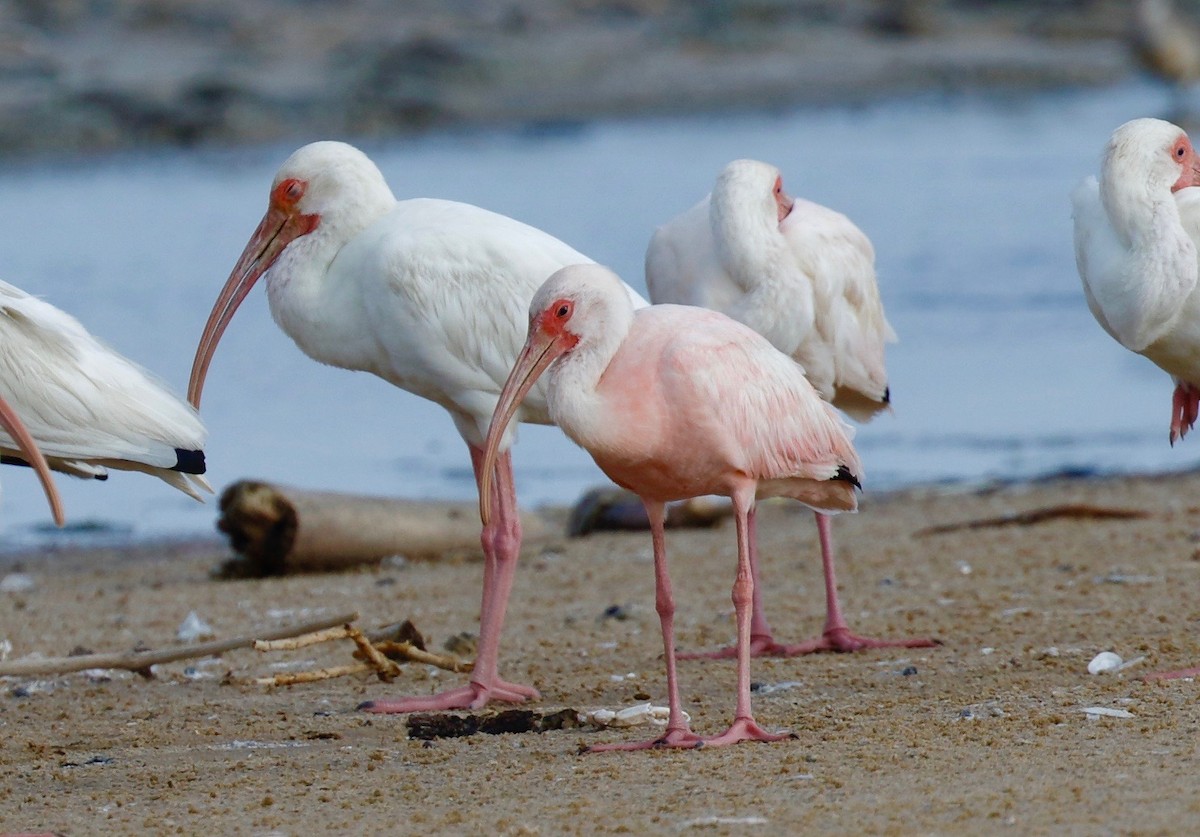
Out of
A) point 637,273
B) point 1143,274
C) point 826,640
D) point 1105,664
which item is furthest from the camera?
point 637,273

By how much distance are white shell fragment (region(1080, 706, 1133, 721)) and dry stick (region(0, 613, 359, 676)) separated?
2470mm

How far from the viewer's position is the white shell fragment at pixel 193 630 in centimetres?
823

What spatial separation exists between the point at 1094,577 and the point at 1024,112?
2658cm

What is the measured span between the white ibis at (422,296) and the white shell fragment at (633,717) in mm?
710

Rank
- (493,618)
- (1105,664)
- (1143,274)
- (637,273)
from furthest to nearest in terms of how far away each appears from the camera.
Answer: (637,273)
(493,618)
(1143,274)
(1105,664)

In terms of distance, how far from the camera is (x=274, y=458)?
519 inches

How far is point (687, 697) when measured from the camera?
21.6 ft

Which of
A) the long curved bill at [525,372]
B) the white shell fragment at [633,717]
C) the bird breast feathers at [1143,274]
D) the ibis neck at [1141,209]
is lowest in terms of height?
the white shell fragment at [633,717]

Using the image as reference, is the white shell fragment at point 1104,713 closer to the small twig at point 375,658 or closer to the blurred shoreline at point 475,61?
the small twig at point 375,658

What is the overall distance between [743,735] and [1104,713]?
0.99m

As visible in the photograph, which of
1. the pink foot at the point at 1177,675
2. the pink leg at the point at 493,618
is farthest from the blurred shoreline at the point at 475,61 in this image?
the pink foot at the point at 1177,675

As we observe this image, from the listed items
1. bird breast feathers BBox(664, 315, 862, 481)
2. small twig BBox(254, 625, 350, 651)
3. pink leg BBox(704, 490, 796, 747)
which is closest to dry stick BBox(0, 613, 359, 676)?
small twig BBox(254, 625, 350, 651)

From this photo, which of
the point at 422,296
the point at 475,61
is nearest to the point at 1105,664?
the point at 422,296

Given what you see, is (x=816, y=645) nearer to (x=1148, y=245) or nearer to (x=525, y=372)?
(x=1148, y=245)
